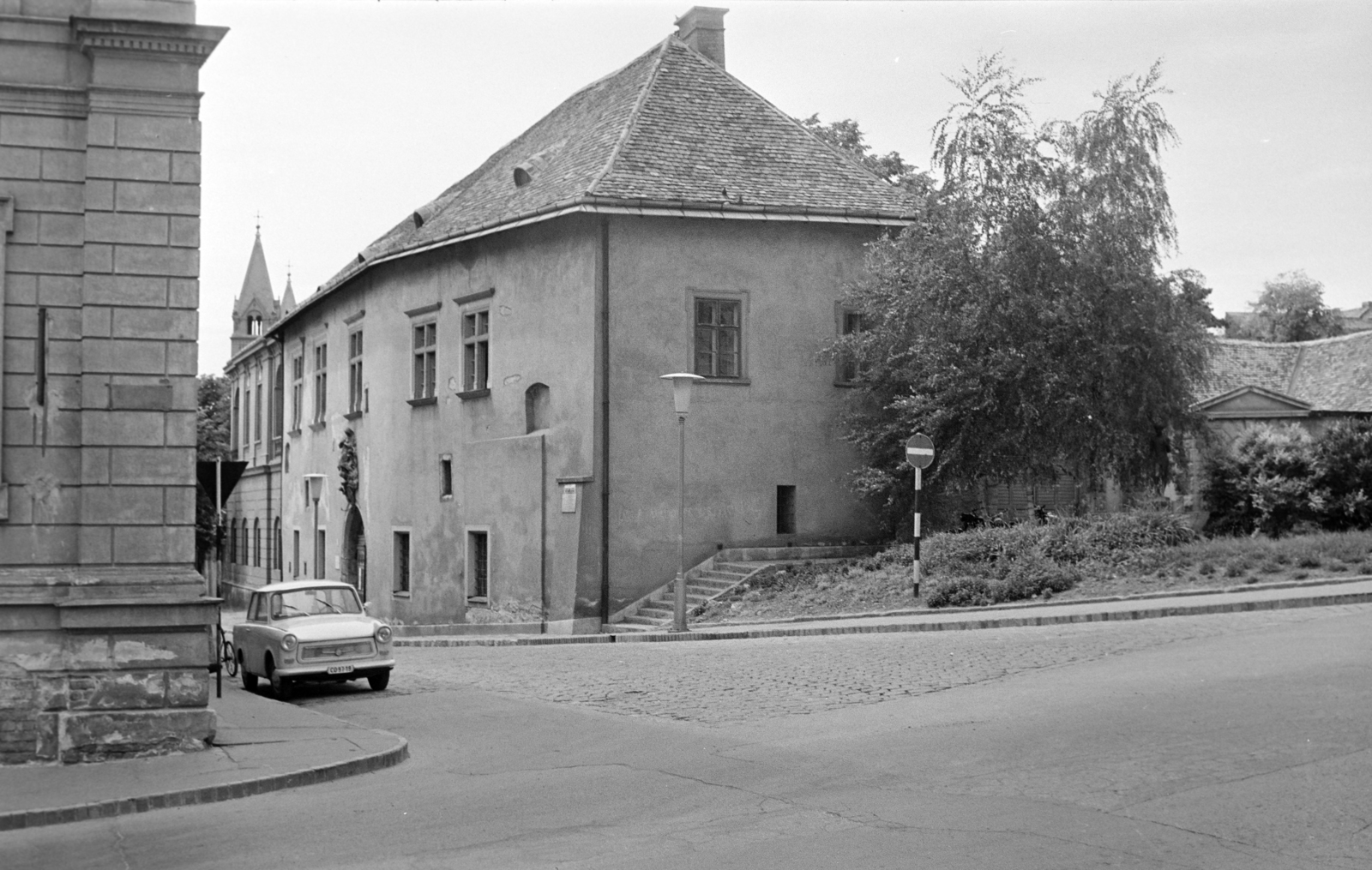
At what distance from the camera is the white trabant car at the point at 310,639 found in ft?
61.1

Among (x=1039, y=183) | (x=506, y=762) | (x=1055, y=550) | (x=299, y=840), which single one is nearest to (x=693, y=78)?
(x=1039, y=183)

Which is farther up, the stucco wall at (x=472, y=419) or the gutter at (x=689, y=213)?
the gutter at (x=689, y=213)

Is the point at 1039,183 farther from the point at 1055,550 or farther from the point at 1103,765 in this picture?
the point at 1103,765

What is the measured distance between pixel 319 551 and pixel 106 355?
1197 inches

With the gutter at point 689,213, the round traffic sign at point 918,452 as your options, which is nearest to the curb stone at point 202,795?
the round traffic sign at point 918,452

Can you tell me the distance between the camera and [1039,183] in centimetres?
2906

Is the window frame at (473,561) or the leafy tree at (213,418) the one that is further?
the leafy tree at (213,418)

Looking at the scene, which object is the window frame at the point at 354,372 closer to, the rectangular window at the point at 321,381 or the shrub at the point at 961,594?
the rectangular window at the point at 321,381

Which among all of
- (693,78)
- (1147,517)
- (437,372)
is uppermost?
(693,78)

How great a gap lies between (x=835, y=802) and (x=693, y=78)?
1012 inches

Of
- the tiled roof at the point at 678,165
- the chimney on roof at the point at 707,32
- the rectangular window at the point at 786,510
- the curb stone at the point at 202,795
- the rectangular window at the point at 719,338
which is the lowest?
the curb stone at the point at 202,795

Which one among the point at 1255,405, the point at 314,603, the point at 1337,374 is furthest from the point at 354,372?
the point at 1337,374

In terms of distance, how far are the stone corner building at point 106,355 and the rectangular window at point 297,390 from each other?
32695mm

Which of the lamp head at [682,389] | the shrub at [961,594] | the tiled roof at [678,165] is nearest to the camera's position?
the shrub at [961,594]
